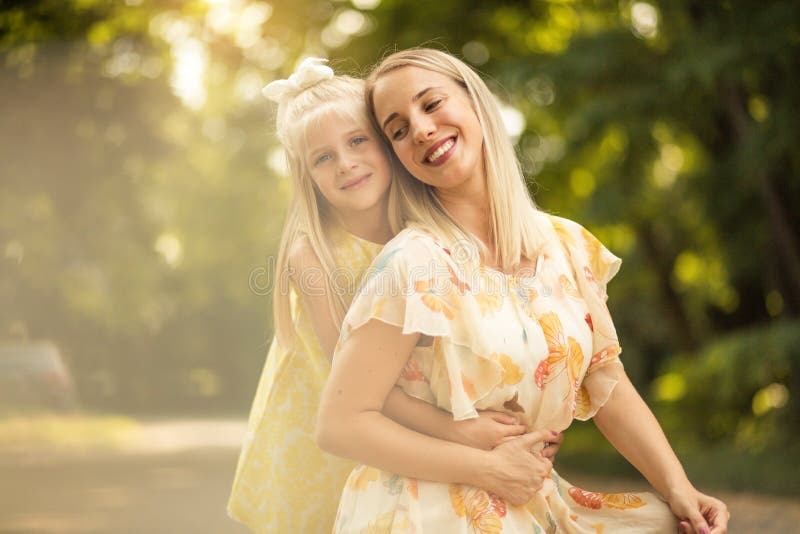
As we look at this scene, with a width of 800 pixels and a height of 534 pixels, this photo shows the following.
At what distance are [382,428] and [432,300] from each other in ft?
0.78

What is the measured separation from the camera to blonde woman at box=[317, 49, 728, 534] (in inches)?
61.3

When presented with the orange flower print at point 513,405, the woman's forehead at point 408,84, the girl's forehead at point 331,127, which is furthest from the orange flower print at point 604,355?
the girl's forehead at point 331,127

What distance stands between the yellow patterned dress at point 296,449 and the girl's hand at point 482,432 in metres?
0.55

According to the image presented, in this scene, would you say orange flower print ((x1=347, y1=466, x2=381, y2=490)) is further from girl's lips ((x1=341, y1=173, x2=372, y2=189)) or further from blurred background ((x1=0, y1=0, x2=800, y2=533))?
blurred background ((x1=0, y1=0, x2=800, y2=533))

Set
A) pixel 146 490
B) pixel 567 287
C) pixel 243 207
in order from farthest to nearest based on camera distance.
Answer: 1. pixel 243 207
2. pixel 146 490
3. pixel 567 287

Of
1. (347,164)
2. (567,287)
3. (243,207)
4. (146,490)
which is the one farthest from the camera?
(243,207)

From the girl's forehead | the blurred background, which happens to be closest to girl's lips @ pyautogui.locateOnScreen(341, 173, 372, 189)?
the girl's forehead

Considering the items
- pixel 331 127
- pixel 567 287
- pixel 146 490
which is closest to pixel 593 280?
pixel 567 287

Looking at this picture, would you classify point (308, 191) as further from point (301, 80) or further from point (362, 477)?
point (362, 477)

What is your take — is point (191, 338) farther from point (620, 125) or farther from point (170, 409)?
point (620, 125)

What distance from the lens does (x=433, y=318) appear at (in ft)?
5.04

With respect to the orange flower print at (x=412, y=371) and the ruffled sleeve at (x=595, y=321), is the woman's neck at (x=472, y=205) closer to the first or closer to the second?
the ruffled sleeve at (x=595, y=321)

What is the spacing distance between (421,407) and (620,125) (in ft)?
18.9

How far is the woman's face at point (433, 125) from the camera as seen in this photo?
68.0 inches
